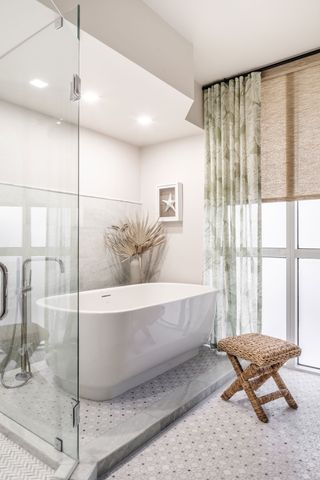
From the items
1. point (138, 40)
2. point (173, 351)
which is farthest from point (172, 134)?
point (173, 351)

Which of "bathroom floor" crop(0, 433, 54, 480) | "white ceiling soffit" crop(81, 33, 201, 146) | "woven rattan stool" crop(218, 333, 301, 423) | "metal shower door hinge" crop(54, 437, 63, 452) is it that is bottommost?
"bathroom floor" crop(0, 433, 54, 480)

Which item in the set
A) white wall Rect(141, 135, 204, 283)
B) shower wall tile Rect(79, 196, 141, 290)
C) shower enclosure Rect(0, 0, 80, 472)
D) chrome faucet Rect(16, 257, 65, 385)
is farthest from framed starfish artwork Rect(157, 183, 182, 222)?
chrome faucet Rect(16, 257, 65, 385)

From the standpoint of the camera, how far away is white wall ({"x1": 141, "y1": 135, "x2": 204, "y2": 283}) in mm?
3357

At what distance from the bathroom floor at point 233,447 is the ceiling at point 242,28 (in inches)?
106

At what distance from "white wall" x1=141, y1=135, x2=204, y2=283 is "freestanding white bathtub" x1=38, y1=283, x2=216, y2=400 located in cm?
66

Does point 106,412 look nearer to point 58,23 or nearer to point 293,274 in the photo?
point 293,274

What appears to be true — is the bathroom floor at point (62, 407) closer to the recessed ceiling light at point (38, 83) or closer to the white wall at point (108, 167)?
the recessed ceiling light at point (38, 83)

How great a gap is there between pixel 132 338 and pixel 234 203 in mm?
1587

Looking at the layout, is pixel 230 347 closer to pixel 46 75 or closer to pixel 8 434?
pixel 8 434

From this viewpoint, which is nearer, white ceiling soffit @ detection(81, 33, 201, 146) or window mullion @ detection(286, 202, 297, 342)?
white ceiling soffit @ detection(81, 33, 201, 146)

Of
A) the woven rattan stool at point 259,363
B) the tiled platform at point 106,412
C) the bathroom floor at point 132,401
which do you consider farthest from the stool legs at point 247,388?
the bathroom floor at point 132,401

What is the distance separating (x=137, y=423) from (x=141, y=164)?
9.12ft

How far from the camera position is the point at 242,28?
94.0 inches

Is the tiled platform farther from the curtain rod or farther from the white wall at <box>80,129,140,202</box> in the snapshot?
the curtain rod
